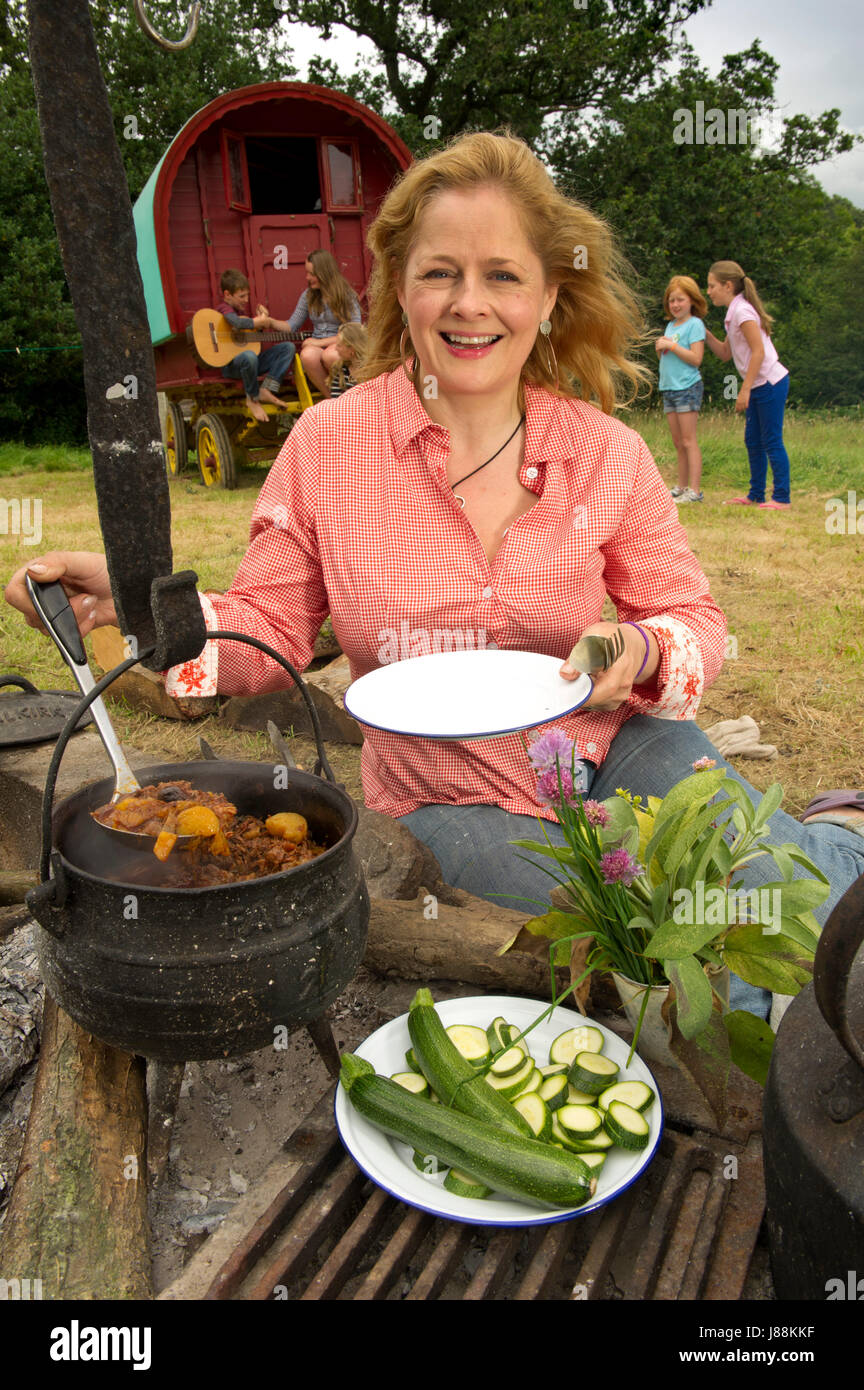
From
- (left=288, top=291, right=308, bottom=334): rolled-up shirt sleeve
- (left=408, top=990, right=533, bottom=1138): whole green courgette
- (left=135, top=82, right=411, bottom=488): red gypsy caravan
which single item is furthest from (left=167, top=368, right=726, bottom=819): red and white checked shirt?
(left=288, top=291, right=308, bottom=334): rolled-up shirt sleeve

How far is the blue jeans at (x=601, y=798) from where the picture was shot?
224 centimetres

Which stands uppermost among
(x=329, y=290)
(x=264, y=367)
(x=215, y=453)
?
(x=329, y=290)

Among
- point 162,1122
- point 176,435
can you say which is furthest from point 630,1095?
point 176,435

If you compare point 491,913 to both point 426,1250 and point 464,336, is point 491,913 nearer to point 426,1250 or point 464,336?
point 426,1250

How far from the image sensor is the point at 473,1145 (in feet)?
4.56

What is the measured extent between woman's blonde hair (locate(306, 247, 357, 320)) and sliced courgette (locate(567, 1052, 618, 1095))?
945 centimetres

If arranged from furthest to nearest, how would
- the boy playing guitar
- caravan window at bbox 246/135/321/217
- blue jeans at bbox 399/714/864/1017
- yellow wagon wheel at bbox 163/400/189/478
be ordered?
yellow wagon wheel at bbox 163/400/189/478 → caravan window at bbox 246/135/321/217 → the boy playing guitar → blue jeans at bbox 399/714/864/1017

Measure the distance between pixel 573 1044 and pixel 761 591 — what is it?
4.92 m

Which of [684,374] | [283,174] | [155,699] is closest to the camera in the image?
[155,699]

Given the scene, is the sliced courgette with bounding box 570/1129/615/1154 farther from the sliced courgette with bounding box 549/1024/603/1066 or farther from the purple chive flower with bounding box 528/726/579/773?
the purple chive flower with bounding box 528/726/579/773

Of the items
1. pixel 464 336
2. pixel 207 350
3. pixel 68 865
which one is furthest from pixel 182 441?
pixel 68 865

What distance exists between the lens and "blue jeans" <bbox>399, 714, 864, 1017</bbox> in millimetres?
2242

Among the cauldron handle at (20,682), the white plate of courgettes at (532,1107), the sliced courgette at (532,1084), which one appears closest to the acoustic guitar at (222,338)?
the cauldron handle at (20,682)

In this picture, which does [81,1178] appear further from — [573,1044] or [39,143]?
[39,143]
